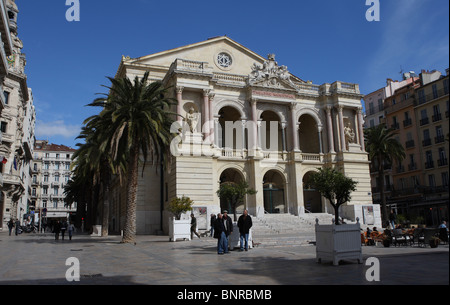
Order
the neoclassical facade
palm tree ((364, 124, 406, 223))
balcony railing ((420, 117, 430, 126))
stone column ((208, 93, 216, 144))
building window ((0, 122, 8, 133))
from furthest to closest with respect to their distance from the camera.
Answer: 1. building window ((0, 122, 8, 133))
2. palm tree ((364, 124, 406, 223))
3. balcony railing ((420, 117, 430, 126))
4. stone column ((208, 93, 216, 144))
5. the neoclassical facade

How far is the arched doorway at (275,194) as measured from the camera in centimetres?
3819

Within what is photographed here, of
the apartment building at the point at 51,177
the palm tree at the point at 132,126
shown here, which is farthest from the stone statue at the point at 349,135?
the apartment building at the point at 51,177

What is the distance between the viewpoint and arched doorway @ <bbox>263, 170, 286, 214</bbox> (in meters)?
38.2

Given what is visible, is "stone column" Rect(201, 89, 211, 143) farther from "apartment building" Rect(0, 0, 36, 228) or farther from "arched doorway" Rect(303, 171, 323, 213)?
"apartment building" Rect(0, 0, 36, 228)

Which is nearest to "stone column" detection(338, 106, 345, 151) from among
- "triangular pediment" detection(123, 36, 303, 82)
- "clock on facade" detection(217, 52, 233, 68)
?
"triangular pediment" detection(123, 36, 303, 82)

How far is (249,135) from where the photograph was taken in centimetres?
3659

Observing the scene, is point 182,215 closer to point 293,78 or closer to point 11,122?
point 293,78

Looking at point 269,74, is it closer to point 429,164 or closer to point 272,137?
point 272,137

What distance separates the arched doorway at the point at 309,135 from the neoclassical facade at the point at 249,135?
0.11 m

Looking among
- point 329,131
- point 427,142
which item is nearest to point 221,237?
point 329,131

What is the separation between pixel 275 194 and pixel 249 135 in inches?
272

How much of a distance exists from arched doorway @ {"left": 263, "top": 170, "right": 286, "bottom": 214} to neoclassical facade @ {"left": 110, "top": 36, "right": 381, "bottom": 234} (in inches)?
3.9
